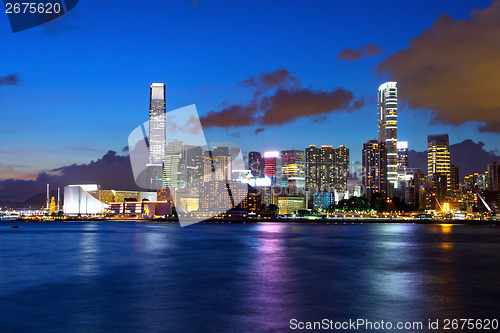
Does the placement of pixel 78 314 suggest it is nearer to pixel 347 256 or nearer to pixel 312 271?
pixel 312 271

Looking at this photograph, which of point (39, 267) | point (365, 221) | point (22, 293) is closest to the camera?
point (22, 293)

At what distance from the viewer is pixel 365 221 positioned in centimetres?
18962

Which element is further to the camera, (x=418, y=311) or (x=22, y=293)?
(x=22, y=293)

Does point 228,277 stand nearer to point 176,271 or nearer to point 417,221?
point 176,271

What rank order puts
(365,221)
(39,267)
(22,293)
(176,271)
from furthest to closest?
(365,221), (39,267), (176,271), (22,293)

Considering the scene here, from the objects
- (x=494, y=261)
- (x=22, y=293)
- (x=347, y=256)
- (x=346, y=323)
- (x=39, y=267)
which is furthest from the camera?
(x=347, y=256)

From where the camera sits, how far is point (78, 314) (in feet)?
68.7

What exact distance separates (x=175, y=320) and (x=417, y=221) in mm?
186313

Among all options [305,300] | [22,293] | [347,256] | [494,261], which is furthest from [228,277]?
[494,261]

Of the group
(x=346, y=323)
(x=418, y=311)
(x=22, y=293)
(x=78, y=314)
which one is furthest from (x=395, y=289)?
(x=22, y=293)

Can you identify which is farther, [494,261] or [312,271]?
[494,261]

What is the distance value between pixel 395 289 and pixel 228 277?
407 inches

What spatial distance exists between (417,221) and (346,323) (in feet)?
606

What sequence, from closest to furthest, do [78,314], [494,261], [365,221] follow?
[78,314] < [494,261] < [365,221]
